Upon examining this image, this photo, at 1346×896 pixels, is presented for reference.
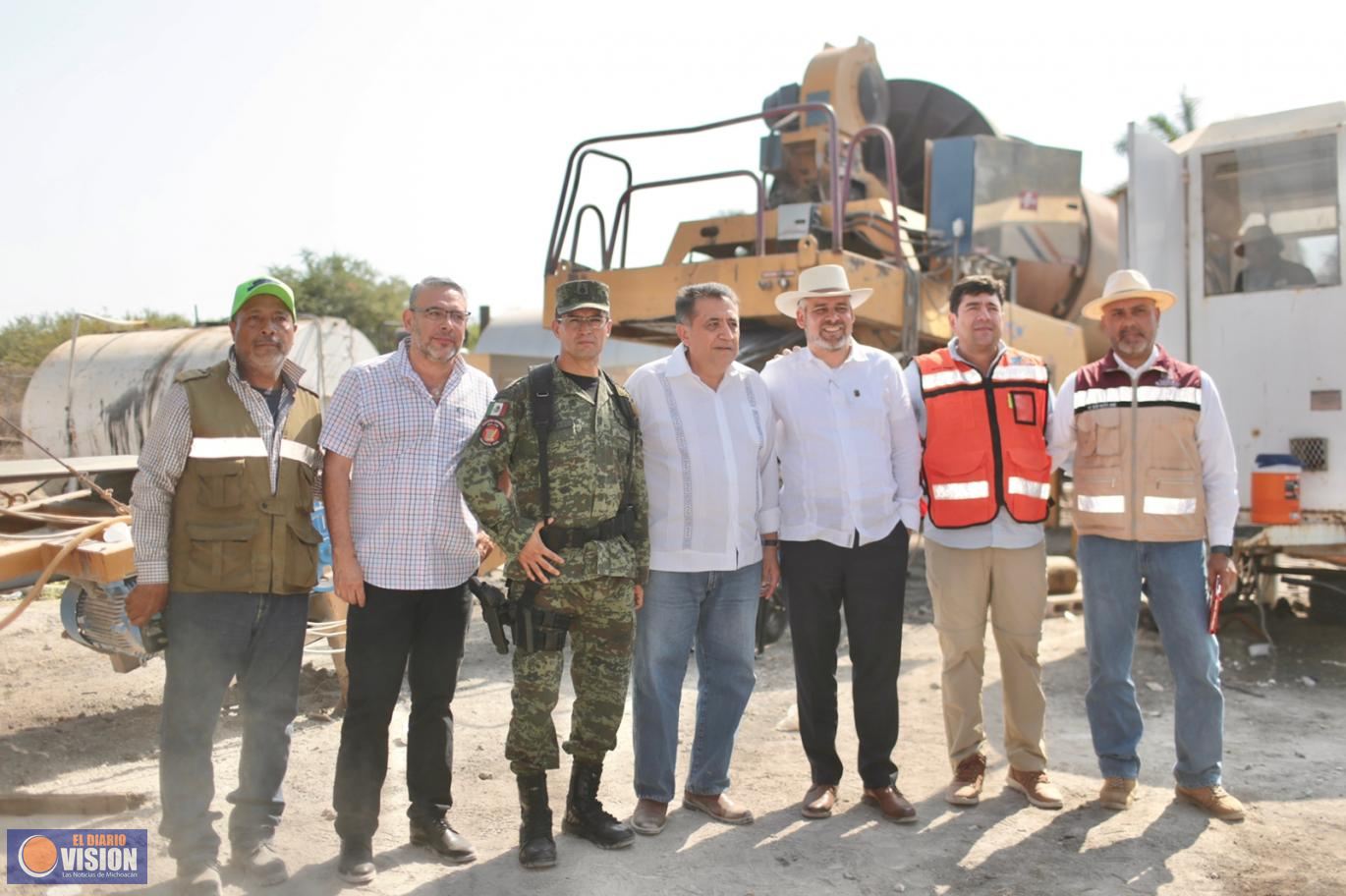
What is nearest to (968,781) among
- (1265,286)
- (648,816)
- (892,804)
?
(892,804)

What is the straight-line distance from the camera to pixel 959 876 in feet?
12.1

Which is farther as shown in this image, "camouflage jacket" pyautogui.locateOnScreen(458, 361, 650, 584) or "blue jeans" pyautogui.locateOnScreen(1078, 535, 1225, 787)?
"blue jeans" pyautogui.locateOnScreen(1078, 535, 1225, 787)

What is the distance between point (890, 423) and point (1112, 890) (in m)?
1.81

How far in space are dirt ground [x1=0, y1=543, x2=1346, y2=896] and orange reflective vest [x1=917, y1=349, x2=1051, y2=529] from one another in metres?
1.21

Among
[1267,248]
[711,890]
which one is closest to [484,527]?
[711,890]

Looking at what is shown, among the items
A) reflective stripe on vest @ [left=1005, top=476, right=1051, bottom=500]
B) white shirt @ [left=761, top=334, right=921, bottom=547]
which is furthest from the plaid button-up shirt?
reflective stripe on vest @ [left=1005, top=476, right=1051, bottom=500]

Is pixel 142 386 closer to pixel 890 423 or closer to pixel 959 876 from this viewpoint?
pixel 890 423

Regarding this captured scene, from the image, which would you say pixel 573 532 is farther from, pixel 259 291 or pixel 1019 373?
pixel 1019 373

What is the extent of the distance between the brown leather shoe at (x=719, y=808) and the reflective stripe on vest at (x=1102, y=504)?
1.84 m

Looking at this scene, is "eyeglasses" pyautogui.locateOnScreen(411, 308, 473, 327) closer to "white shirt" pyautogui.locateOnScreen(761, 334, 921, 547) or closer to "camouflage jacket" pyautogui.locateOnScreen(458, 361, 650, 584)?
"camouflage jacket" pyautogui.locateOnScreen(458, 361, 650, 584)

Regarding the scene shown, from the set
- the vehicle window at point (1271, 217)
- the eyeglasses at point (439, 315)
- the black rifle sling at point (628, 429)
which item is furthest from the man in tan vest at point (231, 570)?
the vehicle window at point (1271, 217)

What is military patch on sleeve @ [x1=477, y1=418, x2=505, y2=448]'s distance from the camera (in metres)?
3.56

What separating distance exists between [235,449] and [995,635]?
9.67ft

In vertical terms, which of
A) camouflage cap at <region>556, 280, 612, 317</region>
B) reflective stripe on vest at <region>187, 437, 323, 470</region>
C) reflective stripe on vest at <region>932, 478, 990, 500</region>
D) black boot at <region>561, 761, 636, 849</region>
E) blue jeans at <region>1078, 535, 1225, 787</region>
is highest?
camouflage cap at <region>556, 280, 612, 317</region>
